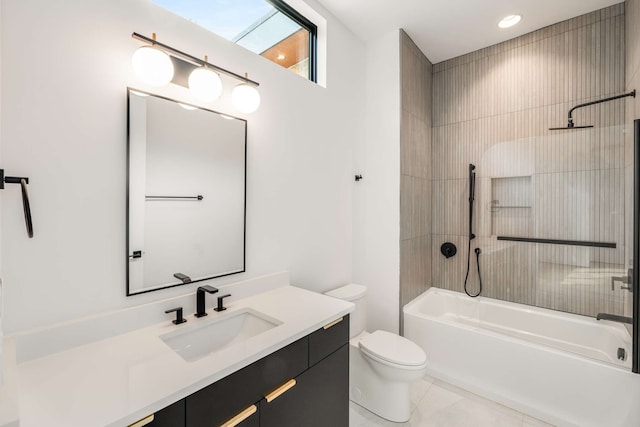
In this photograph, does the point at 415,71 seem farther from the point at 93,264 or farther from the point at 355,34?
the point at 93,264

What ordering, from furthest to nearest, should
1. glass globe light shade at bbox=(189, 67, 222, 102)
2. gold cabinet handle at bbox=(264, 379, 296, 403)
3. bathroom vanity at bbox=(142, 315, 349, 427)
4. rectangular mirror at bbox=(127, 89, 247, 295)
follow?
glass globe light shade at bbox=(189, 67, 222, 102) → rectangular mirror at bbox=(127, 89, 247, 295) → gold cabinet handle at bbox=(264, 379, 296, 403) → bathroom vanity at bbox=(142, 315, 349, 427)

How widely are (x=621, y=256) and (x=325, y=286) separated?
7.00 ft

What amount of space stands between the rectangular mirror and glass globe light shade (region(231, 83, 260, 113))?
92mm

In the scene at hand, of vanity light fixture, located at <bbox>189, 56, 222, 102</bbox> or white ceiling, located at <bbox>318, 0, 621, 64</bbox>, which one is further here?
white ceiling, located at <bbox>318, 0, 621, 64</bbox>

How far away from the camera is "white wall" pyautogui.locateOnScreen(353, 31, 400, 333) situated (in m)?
2.45

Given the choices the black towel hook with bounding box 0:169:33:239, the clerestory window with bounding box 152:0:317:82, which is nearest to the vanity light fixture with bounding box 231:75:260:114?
the clerestory window with bounding box 152:0:317:82

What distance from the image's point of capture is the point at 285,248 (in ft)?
6.26

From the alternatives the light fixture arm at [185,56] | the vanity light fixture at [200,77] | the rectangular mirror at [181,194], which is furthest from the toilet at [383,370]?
the light fixture arm at [185,56]

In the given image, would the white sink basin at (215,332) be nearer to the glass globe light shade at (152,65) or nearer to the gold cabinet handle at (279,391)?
the gold cabinet handle at (279,391)

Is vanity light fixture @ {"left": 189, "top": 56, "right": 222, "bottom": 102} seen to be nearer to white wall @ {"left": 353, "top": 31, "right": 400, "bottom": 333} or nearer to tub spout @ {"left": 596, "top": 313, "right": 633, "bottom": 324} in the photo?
white wall @ {"left": 353, "top": 31, "right": 400, "bottom": 333}

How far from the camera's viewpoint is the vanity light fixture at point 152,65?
115 cm

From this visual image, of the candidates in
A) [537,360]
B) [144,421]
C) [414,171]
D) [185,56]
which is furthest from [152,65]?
[537,360]

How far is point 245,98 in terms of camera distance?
5.06ft

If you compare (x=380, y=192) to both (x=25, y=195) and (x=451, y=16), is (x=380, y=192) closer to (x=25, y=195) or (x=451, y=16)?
(x=451, y=16)
